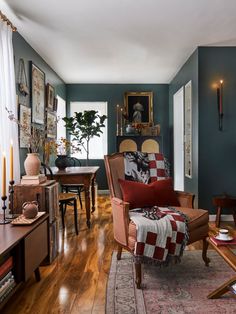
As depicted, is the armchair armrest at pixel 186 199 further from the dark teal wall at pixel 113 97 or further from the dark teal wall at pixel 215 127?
the dark teal wall at pixel 113 97

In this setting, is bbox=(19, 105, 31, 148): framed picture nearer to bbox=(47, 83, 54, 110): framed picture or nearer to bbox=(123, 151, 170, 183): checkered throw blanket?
bbox=(47, 83, 54, 110): framed picture

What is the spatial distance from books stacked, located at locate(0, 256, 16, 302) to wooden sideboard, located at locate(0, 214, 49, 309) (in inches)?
0.5

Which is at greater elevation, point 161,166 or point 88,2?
point 88,2

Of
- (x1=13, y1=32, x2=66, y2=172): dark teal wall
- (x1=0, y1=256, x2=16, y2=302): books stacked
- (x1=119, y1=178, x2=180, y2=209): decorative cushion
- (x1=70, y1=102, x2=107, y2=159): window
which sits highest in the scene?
(x1=13, y1=32, x2=66, y2=172): dark teal wall

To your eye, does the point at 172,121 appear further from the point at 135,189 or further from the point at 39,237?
the point at 39,237

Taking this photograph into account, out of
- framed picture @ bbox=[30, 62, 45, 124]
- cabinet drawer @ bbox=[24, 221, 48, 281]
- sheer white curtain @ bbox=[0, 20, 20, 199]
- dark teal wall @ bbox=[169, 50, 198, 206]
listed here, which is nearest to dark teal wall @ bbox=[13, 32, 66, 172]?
framed picture @ bbox=[30, 62, 45, 124]

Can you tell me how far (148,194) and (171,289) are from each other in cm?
87

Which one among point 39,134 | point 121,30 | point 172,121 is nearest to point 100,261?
point 39,134

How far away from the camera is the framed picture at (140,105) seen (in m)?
6.77

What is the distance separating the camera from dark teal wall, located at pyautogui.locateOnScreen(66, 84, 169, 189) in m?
6.83

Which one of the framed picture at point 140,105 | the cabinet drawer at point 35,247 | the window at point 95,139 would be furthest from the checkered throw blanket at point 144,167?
the window at point 95,139

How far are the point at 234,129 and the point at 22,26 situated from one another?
3074 millimetres

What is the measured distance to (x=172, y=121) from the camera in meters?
6.50

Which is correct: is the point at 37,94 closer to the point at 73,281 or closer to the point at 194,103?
the point at 194,103
